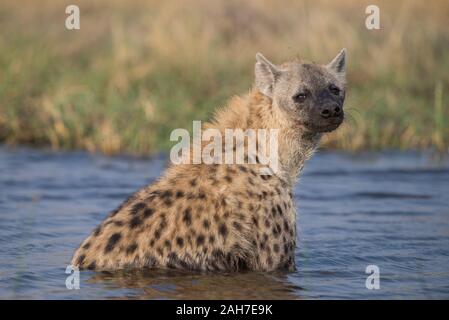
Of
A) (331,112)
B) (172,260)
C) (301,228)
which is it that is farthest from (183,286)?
(301,228)

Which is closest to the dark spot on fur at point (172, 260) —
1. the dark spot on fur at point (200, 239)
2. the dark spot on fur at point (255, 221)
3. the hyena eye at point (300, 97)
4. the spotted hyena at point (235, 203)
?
the spotted hyena at point (235, 203)

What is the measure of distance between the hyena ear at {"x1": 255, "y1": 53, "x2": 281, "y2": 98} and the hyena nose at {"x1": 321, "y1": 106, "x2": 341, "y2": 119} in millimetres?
422

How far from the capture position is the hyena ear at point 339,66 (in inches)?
290

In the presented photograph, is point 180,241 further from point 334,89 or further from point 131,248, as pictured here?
point 334,89

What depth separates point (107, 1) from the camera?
1777cm

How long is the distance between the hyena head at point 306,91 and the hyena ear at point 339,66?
1 cm

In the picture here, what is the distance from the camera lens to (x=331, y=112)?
6.95 m

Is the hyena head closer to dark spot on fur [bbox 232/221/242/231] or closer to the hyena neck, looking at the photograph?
the hyena neck

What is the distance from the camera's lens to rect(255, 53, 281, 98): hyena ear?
719cm

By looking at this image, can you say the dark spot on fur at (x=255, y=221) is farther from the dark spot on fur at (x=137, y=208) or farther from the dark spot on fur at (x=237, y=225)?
the dark spot on fur at (x=137, y=208)

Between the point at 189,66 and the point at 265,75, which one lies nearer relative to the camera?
the point at 265,75

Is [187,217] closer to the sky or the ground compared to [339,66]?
closer to the ground

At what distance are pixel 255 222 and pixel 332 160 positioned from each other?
15.4ft

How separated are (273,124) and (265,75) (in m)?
0.40
